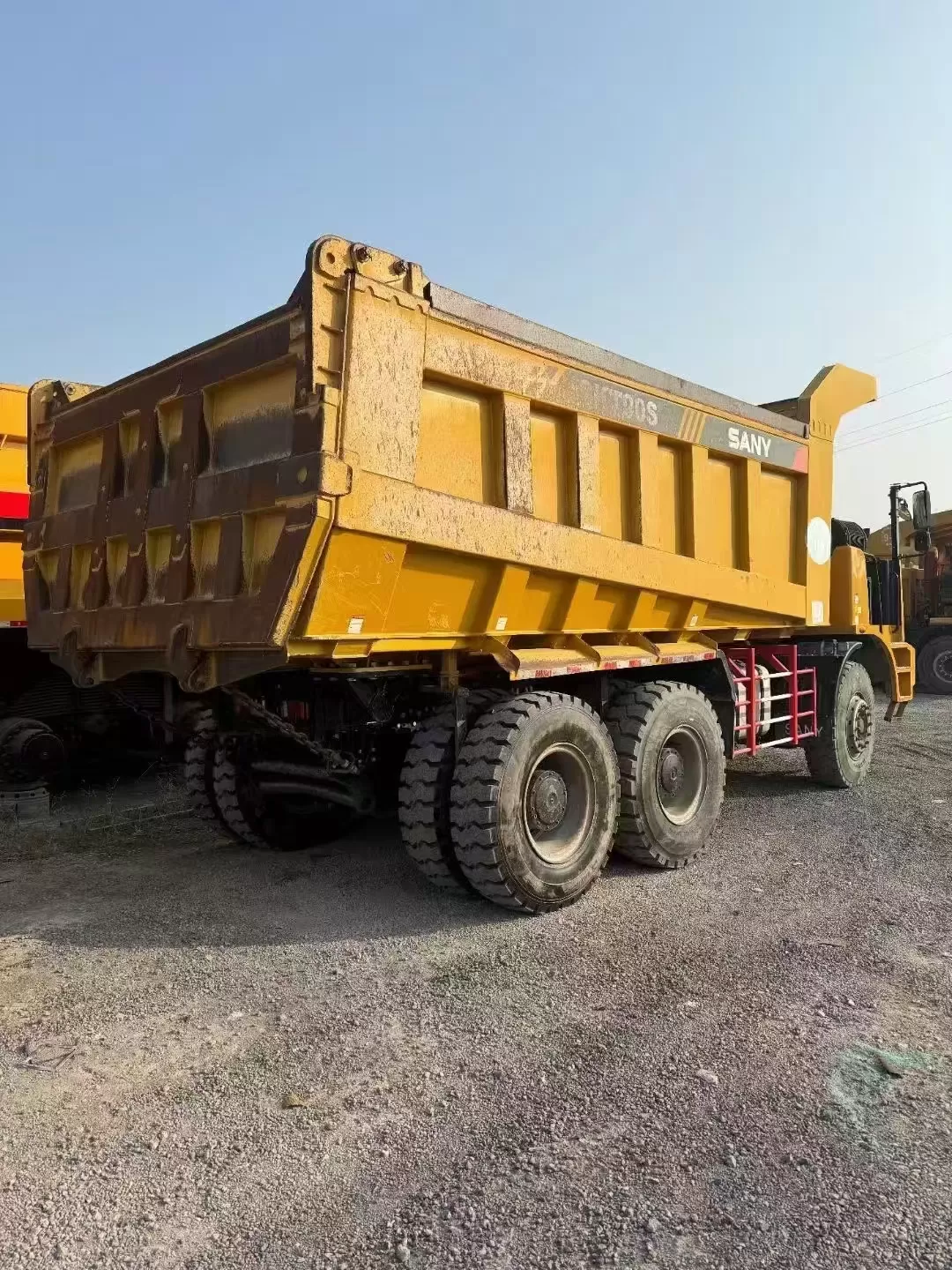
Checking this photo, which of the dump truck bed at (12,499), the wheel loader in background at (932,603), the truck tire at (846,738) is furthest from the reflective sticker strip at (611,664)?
the wheel loader in background at (932,603)

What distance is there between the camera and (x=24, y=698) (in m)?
8.06

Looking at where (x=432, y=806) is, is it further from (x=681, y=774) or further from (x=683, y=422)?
(x=683, y=422)

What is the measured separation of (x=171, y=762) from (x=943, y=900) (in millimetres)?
6629

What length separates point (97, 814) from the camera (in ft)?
25.2

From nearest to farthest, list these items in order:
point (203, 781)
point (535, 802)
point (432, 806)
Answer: point (432, 806) → point (535, 802) → point (203, 781)

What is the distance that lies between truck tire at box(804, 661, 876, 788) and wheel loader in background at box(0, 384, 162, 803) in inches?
233

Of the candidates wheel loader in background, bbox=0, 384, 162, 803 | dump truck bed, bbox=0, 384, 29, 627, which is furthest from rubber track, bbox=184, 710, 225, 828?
dump truck bed, bbox=0, 384, 29, 627

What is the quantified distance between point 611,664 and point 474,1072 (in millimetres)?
2821

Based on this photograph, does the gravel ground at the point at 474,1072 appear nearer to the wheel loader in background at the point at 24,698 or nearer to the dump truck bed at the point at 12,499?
the wheel loader in background at the point at 24,698

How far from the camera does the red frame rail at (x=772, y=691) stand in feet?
23.0

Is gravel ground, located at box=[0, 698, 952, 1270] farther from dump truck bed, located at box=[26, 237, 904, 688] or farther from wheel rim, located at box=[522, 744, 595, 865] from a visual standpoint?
dump truck bed, located at box=[26, 237, 904, 688]

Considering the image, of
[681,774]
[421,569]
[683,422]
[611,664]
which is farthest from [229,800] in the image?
[683,422]

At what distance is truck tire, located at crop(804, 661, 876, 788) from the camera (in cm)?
797

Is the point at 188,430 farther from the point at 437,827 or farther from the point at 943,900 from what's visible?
the point at 943,900
